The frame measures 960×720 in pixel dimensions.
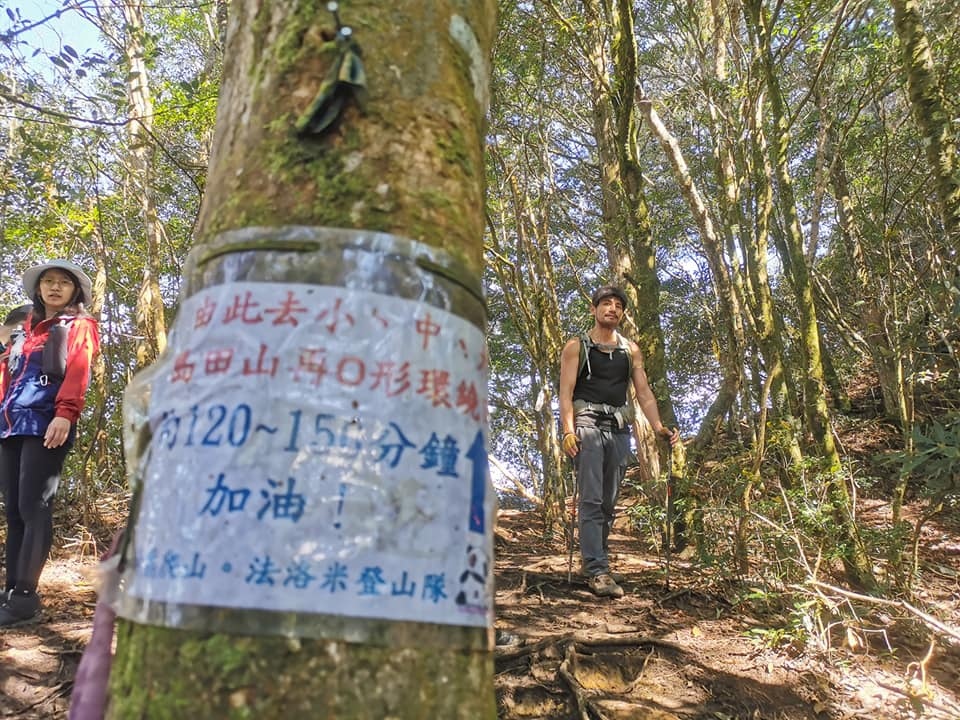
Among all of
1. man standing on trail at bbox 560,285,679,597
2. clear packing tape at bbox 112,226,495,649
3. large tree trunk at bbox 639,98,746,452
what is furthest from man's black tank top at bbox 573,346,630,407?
large tree trunk at bbox 639,98,746,452

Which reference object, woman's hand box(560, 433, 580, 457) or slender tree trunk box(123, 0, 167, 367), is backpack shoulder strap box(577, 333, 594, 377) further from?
slender tree trunk box(123, 0, 167, 367)

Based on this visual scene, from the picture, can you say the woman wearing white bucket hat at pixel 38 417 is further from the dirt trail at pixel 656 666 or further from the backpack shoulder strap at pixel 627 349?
the backpack shoulder strap at pixel 627 349

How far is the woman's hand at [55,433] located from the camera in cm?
335

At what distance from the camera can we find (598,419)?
4340 mm

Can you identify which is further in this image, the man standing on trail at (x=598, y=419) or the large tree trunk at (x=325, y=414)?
the man standing on trail at (x=598, y=419)

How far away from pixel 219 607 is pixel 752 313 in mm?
6586

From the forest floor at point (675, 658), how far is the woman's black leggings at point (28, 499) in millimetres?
314

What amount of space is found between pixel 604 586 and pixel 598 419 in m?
1.03

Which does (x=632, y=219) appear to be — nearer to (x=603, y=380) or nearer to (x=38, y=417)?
(x=603, y=380)

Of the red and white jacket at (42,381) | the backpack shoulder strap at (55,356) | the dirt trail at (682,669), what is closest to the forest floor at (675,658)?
the dirt trail at (682,669)

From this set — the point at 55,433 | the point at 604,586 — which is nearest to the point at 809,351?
the point at 604,586

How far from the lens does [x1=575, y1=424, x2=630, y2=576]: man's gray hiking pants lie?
4223 mm

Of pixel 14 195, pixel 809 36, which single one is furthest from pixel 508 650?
pixel 809 36

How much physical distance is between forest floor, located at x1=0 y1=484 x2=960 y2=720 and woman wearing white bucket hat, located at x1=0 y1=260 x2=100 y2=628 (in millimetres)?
369
